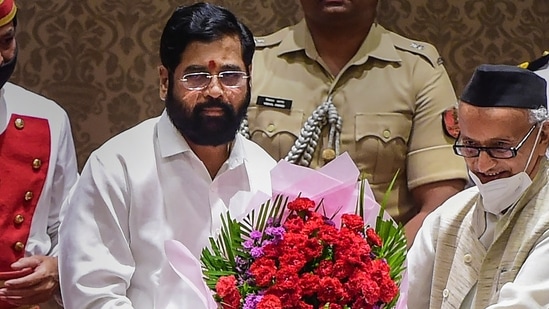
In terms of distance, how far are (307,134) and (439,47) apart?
0.86 metres

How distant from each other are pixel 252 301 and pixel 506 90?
537 millimetres

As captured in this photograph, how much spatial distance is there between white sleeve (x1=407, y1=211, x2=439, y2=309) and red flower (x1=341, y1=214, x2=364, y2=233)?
0.28 metres

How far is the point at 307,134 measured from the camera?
2.18 meters

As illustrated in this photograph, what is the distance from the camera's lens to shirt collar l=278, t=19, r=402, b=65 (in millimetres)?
2213

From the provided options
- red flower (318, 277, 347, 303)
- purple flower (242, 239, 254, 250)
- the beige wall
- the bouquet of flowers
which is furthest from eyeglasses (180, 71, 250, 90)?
the beige wall

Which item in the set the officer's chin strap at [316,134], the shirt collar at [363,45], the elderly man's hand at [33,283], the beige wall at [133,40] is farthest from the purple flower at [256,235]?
the beige wall at [133,40]

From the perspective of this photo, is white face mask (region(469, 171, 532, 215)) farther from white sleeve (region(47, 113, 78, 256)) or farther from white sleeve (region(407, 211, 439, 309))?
white sleeve (region(47, 113, 78, 256))

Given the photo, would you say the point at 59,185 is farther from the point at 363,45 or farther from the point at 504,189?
the point at 504,189

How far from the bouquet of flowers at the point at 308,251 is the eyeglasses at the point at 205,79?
0.78 ft

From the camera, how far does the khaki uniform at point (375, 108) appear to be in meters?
2.15

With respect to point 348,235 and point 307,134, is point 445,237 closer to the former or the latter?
point 348,235

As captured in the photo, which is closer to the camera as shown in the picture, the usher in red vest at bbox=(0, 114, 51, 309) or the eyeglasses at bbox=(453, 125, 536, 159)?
the eyeglasses at bbox=(453, 125, 536, 159)

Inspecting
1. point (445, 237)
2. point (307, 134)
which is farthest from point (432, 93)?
point (445, 237)

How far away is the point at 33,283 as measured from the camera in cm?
189
